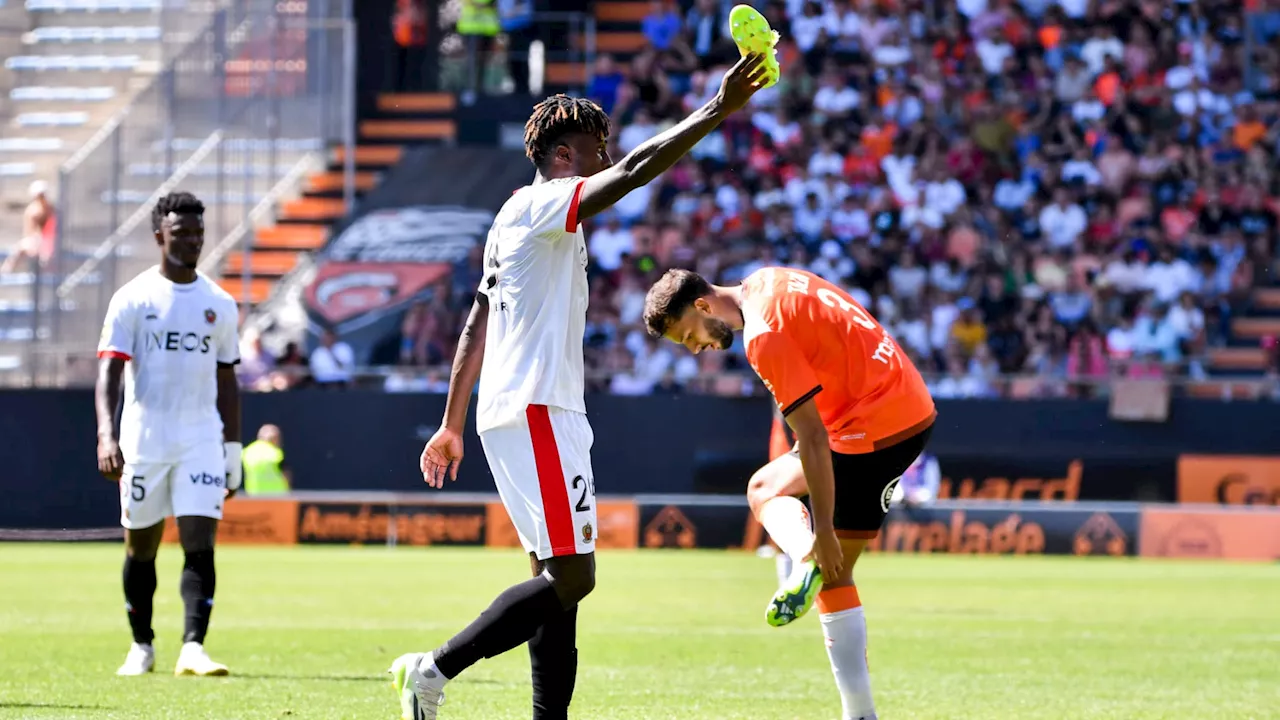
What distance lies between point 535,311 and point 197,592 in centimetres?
402

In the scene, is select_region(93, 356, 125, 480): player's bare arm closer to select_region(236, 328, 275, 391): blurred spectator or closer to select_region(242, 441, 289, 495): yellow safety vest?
select_region(242, 441, 289, 495): yellow safety vest

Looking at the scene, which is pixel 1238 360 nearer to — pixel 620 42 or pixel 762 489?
pixel 620 42

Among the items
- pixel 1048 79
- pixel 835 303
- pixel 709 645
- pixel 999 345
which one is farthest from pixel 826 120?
pixel 835 303

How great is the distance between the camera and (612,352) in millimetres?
25688

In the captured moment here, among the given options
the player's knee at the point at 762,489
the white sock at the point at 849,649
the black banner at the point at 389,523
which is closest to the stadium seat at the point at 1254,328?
the black banner at the point at 389,523

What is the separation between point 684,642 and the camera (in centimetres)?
1287

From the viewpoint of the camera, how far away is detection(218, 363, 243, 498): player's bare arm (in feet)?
34.6

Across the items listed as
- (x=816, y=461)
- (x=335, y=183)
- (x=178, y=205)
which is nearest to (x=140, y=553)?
(x=178, y=205)

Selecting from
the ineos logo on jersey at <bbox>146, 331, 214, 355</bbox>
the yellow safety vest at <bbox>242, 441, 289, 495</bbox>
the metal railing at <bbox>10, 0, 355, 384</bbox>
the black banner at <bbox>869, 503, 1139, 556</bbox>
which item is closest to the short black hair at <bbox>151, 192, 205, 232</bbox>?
the ineos logo on jersey at <bbox>146, 331, 214, 355</bbox>

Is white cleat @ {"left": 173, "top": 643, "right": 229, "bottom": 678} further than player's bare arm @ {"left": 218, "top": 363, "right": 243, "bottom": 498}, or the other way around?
player's bare arm @ {"left": 218, "top": 363, "right": 243, "bottom": 498}

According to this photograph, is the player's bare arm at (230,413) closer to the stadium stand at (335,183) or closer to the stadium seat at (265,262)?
the stadium stand at (335,183)

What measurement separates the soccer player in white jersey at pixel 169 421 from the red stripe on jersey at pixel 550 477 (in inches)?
153

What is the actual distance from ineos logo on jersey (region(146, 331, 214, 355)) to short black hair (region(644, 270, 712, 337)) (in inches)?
146

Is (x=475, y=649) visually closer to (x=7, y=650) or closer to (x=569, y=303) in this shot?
(x=569, y=303)
